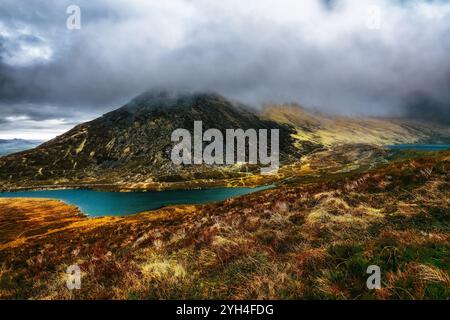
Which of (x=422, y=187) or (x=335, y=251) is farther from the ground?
(x=422, y=187)

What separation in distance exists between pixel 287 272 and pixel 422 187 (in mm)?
11593

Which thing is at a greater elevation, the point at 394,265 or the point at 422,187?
the point at 422,187

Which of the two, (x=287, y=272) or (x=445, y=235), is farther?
(x=445, y=235)

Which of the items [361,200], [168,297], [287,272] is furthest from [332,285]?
[361,200]

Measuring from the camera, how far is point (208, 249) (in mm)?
10656

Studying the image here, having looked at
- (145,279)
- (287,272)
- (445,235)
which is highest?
(445,235)

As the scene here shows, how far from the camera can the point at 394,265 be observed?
22.3 ft

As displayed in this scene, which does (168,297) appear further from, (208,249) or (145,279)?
(208,249)
